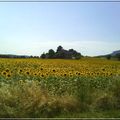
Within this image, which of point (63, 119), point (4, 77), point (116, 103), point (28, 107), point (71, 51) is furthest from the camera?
point (71, 51)

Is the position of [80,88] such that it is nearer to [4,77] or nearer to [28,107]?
[28,107]

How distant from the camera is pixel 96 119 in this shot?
9344 millimetres

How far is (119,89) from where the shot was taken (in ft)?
38.4

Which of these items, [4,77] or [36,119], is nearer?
[36,119]

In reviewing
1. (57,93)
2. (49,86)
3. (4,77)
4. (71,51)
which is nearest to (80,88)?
(57,93)

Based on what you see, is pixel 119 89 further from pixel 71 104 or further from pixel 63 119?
pixel 63 119

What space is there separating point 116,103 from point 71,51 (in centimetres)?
5043

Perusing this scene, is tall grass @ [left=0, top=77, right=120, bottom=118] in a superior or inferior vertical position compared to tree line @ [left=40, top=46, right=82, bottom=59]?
inferior

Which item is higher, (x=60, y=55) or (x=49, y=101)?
(x=60, y=55)

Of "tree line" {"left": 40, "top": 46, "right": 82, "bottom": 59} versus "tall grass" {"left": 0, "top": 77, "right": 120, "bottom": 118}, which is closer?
"tall grass" {"left": 0, "top": 77, "right": 120, "bottom": 118}

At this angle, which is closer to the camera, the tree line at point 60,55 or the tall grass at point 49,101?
the tall grass at point 49,101

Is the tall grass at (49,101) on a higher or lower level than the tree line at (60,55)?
lower

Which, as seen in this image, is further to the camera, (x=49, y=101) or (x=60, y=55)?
A: (x=60, y=55)

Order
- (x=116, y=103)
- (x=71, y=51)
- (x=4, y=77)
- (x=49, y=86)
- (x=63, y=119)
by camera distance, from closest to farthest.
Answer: (x=63, y=119)
(x=116, y=103)
(x=49, y=86)
(x=4, y=77)
(x=71, y=51)
